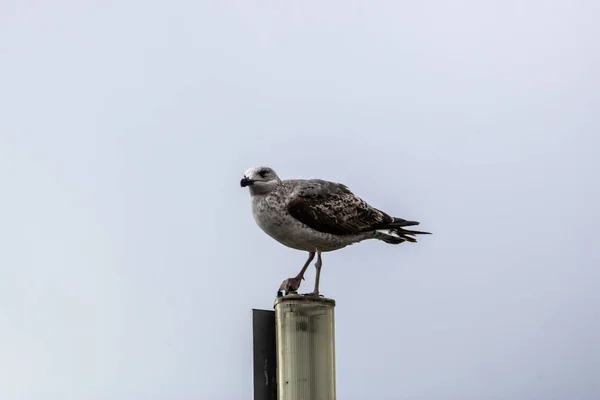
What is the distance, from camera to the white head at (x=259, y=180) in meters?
11.3

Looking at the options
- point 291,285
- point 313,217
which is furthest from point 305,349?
point 313,217

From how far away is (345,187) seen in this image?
12820 millimetres

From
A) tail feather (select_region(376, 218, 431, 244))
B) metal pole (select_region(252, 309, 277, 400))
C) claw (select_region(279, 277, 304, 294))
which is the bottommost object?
metal pole (select_region(252, 309, 277, 400))

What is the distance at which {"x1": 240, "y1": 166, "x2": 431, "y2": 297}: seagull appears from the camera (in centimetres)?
1140

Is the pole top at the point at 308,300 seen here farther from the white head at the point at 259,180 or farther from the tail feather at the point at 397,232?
the tail feather at the point at 397,232

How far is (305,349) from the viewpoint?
7289 mm

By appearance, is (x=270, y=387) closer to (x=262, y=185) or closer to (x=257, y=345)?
(x=257, y=345)

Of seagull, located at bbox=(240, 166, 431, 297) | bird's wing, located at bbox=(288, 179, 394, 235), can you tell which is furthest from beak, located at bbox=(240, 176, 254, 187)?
bird's wing, located at bbox=(288, 179, 394, 235)

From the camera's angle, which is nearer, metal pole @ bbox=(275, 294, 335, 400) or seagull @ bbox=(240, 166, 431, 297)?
metal pole @ bbox=(275, 294, 335, 400)

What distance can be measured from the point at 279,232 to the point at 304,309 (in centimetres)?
401

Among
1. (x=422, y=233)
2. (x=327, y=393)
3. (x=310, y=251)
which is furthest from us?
(x=422, y=233)

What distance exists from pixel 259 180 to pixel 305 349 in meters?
4.37

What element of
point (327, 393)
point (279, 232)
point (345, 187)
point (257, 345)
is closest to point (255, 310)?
point (257, 345)

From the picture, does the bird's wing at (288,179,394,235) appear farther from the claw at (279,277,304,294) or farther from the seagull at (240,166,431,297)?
the claw at (279,277,304,294)
